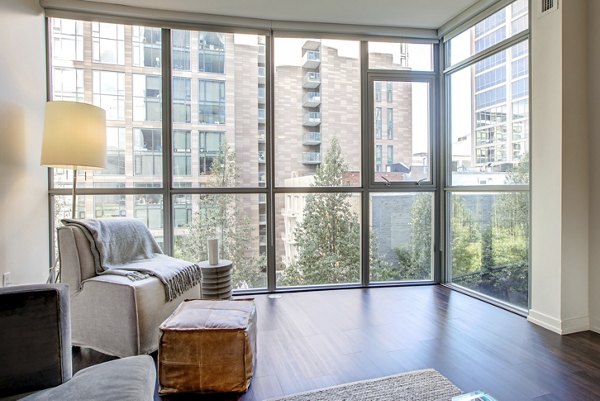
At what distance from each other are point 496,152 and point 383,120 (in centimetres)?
119

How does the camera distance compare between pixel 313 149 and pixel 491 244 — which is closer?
pixel 491 244

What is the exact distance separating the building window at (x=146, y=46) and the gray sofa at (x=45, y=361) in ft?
9.11

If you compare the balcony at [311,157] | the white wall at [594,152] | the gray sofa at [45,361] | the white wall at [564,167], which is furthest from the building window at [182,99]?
the white wall at [594,152]

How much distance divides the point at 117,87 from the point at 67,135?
3.55ft

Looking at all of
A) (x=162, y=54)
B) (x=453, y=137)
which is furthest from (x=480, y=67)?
(x=162, y=54)

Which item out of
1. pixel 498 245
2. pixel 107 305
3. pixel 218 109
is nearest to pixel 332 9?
pixel 218 109

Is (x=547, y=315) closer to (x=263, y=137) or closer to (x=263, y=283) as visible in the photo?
(x=263, y=283)

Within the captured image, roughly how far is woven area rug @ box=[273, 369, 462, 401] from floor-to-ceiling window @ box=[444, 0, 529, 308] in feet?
5.32

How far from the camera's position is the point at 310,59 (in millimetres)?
3814

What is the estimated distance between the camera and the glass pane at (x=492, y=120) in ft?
10.1

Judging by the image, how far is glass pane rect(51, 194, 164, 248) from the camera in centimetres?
338

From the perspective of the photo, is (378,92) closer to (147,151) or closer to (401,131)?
(401,131)

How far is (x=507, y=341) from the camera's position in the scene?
8.23 feet

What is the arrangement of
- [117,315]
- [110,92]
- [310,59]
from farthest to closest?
[310,59] → [110,92] → [117,315]
